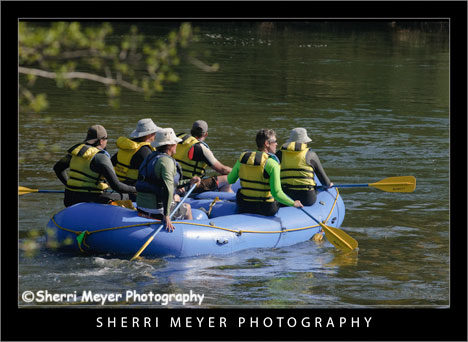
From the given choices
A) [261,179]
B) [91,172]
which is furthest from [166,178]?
[261,179]

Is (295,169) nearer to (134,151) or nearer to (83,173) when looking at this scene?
(134,151)

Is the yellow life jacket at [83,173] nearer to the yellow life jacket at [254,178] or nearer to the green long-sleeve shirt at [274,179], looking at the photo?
the yellow life jacket at [254,178]

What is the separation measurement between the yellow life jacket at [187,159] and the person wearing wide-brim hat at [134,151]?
0.67 m

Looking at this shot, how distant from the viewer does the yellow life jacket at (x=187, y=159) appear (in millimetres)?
9094

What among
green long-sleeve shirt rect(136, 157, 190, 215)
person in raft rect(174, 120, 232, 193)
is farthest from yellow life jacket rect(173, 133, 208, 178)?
green long-sleeve shirt rect(136, 157, 190, 215)

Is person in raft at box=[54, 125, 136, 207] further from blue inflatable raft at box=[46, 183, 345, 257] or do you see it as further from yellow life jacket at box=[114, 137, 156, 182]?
yellow life jacket at box=[114, 137, 156, 182]

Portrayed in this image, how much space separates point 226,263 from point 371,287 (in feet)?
4.70

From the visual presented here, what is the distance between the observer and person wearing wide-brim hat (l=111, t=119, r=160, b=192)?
831 cm

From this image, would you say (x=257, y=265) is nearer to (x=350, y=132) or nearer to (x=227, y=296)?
(x=227, y=296)

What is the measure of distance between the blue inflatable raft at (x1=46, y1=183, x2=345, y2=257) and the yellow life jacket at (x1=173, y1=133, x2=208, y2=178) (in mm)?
765

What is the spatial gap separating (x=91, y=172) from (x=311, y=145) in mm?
7325

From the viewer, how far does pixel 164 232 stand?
777 centimetres

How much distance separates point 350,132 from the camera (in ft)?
52.0
